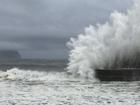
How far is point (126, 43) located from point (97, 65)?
6.14m

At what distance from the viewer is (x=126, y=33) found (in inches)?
2058

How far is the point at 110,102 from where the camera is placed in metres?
22.3

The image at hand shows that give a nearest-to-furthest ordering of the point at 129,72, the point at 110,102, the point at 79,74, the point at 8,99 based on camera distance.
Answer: the point at 110,102 < the point at 8,99 < the point at 129,72 < the point at 79,74

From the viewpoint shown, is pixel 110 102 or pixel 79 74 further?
pixel 79 74

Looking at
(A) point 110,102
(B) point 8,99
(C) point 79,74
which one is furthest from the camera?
(C) point 79,74

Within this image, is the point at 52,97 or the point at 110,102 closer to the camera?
the point at 110,102

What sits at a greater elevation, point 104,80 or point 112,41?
point 112,41

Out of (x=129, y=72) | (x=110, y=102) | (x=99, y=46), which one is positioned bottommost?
(x=110, y=102)

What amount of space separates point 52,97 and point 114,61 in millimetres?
27555

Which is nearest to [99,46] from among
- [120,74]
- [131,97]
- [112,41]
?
[112,41]

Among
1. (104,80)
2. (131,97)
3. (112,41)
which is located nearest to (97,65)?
(112,41)

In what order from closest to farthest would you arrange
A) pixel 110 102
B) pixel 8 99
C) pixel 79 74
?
pixel 110 102, pixel 8 99, pixel 79 74

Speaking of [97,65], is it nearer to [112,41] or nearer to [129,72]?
[112,41]

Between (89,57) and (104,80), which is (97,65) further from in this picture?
(104,80)
